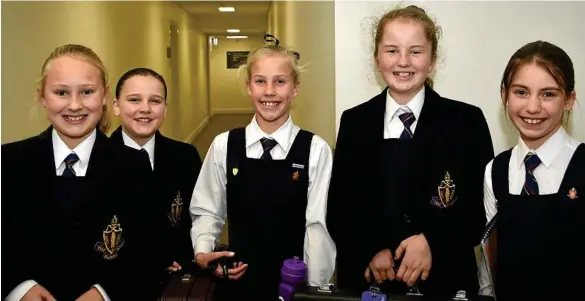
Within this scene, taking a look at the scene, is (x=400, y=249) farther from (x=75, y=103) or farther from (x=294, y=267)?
(x=75, y=103)

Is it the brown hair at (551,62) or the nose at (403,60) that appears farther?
the nose at (403,60)

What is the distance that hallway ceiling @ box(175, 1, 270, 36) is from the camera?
7.55 meters

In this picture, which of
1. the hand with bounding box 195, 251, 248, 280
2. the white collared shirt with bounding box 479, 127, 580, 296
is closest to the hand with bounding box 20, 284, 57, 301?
the hand with bounding box 195, 251, 248, 280

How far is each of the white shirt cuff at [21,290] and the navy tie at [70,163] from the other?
310 mm

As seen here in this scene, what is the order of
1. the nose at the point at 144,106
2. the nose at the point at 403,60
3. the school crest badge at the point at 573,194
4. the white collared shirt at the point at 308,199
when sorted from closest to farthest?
the school crest badge at the point at 573,194 < the nose at the point at 403,60 < the white collared shirt at the point at 308,199 < the nose at the point at 144,106

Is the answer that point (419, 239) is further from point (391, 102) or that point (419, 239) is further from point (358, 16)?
point (358, 16)

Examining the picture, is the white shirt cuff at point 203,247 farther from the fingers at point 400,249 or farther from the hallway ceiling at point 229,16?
the hallway ceiling at point 229,16

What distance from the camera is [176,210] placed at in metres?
1.83

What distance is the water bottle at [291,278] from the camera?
1.47m

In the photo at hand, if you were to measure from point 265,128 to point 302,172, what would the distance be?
0.64 ft

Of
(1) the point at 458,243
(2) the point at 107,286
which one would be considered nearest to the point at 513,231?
(1) the point at 458,243

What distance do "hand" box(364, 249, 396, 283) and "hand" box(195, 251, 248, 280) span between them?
0.39 m

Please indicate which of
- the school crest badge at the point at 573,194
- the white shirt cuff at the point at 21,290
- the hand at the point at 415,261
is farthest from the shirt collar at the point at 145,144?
the school crest badge at the point at 573,194

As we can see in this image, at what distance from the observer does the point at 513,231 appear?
1346mm
